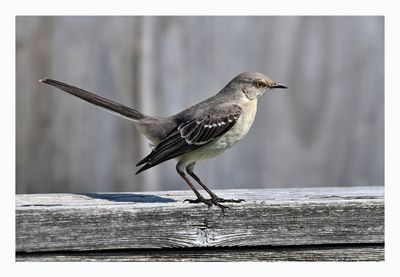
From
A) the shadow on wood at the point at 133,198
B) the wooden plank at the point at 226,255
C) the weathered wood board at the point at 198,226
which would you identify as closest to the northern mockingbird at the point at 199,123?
the shadow on wood at the point at 133,198

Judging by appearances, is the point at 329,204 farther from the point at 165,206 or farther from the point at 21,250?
the point at 21,250

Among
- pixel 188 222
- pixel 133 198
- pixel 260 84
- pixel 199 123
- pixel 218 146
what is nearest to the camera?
pixel 188 222

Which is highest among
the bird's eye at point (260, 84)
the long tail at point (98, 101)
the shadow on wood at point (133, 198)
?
the bird's eye at point (260, 84)

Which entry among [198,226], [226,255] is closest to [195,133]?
[198,226]

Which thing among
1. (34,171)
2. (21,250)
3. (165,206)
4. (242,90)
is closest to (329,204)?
(165,206)

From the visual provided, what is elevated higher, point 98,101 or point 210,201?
point 98,101

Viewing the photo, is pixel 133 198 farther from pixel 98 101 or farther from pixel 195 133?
pixel 98 101

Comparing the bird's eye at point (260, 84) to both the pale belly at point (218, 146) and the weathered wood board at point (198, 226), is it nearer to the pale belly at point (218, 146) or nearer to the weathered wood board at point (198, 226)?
the pale belly at point (218, 146)
